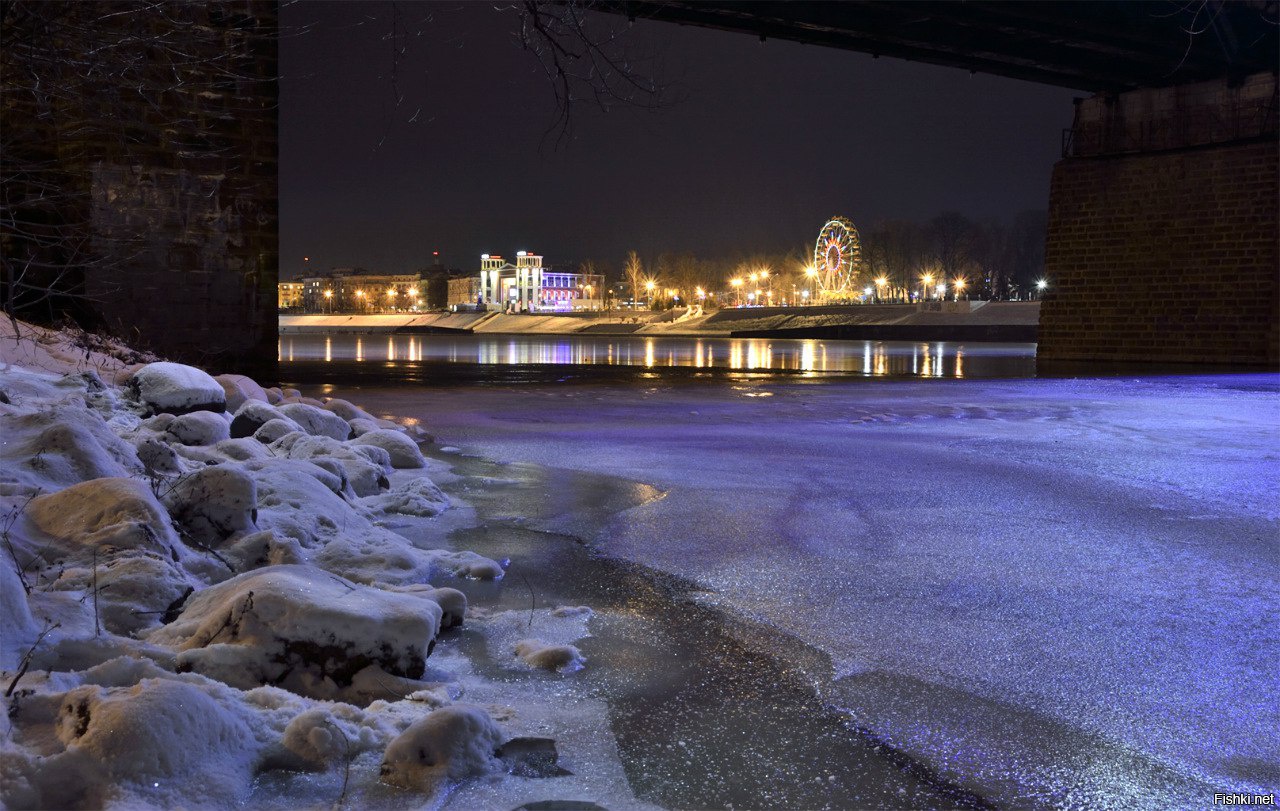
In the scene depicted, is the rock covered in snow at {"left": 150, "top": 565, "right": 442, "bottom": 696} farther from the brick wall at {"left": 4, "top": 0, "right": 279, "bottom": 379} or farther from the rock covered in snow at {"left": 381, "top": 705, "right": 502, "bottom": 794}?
the brick wall at {"left": 4, "top": 0, "right": 279, "bottom": 379}

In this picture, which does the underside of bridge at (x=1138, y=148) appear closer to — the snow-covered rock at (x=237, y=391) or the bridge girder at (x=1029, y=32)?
the bridge girder at (x=1029, y=32)

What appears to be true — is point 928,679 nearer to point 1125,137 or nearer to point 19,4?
point 19,4

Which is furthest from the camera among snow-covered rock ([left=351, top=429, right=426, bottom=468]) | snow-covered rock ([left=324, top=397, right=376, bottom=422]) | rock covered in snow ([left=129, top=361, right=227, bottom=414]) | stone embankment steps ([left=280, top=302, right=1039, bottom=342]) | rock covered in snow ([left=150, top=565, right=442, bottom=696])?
stone embankment steps ([left=280, top=302, right=1039, bottom=342])

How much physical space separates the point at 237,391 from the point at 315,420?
4.65ft

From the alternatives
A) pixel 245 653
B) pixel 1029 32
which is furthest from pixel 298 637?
pixel 1029 32

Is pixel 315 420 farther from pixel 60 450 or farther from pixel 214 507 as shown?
pixel 214 507

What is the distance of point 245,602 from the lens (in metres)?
3.76

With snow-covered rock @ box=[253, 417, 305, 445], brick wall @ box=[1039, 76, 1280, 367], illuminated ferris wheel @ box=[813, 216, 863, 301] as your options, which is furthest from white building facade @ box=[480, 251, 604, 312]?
snow-covered rock @ box=[253, 417, 305, 445]

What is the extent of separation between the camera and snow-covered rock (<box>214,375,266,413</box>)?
10.1m

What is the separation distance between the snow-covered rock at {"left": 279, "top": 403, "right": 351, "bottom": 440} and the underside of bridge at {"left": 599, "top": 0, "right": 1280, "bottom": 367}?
18.2 meters

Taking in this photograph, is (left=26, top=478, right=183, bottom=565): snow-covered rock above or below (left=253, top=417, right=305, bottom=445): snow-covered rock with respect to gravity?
below

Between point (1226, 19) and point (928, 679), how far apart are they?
30.1 meters

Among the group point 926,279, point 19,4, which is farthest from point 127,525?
point 926,279

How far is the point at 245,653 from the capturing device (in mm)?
3617
